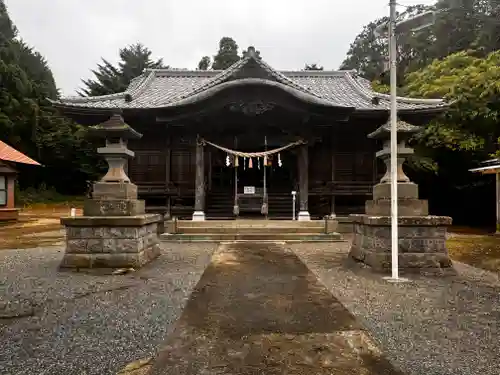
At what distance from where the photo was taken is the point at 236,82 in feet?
41.3

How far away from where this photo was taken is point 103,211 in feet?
22.0

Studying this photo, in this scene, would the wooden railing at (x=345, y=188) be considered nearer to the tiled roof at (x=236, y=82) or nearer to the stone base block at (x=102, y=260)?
the tiled roof at (x=236, y=82)

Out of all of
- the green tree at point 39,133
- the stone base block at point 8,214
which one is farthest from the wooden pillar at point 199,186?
the green tree at point 39,133

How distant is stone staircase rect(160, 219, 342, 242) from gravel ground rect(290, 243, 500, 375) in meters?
4.64

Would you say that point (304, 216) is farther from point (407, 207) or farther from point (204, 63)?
point (204, 63)

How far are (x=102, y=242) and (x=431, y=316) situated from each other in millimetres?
5346

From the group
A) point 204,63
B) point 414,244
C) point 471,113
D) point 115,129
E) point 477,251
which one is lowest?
point 477,251

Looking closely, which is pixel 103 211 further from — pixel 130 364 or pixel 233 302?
pixel 130 364

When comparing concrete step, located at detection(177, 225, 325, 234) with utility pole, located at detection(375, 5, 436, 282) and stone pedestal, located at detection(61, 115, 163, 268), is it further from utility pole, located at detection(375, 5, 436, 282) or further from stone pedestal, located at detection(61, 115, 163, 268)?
utility pole, located at detection(375, 5, 436, 282)

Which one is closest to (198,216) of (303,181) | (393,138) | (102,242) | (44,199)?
(303,181)

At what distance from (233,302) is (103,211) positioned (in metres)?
3.58

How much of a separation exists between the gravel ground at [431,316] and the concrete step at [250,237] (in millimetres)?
4552

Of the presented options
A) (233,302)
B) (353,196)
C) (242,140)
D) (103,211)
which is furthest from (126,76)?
(233,302)

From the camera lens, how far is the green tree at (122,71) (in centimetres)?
3647
